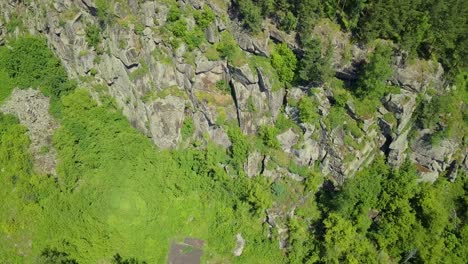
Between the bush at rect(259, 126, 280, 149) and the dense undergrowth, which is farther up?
the bush at rect(259, 126, 280, 149)

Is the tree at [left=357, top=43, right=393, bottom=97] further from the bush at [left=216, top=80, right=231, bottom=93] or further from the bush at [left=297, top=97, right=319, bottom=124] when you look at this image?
the bush at [left=216, top=80, right=231, bottom=93]

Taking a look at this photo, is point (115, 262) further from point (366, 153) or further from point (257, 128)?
point (366, 153)

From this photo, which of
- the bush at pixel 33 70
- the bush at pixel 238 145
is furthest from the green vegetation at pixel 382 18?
the bush at pixel 33 70

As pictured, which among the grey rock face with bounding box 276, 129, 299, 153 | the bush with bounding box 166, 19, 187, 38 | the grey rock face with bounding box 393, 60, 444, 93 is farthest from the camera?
the grey rock face with bounding box 276, 129, 299, 153

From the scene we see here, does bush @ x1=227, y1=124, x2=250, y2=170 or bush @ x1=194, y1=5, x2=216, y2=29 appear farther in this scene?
bush @ x1=227, y1=124, x2=250, y2=170

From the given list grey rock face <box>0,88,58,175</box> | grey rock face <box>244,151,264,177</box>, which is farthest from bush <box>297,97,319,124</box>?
grey rock face <box>0,88,58,175</box>

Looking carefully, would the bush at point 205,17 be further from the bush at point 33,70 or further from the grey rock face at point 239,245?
the grey rock face at point 239,245
